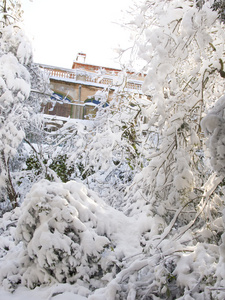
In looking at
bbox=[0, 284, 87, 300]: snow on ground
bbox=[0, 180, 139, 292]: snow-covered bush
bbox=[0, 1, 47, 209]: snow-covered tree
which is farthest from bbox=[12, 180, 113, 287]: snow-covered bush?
bbox=[0, 1, 47, 209]: snow-covered tree

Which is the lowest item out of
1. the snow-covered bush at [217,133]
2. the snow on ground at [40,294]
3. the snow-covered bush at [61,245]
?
the snow on ground at [40,294]

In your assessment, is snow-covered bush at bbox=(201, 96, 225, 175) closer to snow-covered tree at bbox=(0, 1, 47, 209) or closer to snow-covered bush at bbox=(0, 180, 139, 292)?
snow-covered bush at bbox=(0, 180, 139, 292)

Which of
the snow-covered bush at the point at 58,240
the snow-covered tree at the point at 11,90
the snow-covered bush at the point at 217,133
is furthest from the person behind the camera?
the snow-covered tree at the point at 11,90

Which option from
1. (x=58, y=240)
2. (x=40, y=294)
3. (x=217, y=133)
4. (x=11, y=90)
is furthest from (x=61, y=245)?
(x=11, y=90)

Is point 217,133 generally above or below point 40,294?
above

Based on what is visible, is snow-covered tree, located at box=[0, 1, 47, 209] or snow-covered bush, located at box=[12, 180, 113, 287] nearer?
snow-covered bush, located at box=[12, 180, 113, 287]

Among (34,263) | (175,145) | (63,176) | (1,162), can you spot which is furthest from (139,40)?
(63,176)

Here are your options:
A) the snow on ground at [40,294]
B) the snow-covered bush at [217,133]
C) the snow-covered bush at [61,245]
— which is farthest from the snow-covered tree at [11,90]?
the snow-covered bush at [217,133]

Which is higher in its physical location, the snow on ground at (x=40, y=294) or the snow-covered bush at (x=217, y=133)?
the snow-covered bush at (x=217, y=133)

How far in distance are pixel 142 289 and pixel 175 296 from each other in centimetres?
32

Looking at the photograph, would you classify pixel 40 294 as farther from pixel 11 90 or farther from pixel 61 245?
pixel 11 90

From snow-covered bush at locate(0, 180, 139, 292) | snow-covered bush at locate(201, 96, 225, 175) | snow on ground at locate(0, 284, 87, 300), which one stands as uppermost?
snow-covered bush at locate(201, 96, 225, 175)

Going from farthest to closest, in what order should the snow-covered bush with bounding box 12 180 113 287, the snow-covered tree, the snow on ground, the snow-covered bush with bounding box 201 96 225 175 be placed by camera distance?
the snow-covered tree < the snow-covered bush with bounding box 12 180 113 287 < the snow on ground < the snow-covered bush with bounding box 201 96 225 175

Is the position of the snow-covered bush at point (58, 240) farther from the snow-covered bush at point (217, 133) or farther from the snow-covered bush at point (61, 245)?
the snow-covered bush at point (217, 133)
